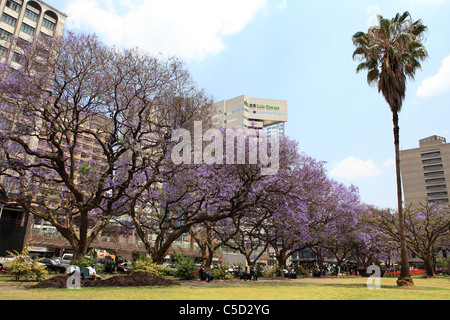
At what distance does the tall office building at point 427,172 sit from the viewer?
401 feet

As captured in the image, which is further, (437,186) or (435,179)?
(435,179)

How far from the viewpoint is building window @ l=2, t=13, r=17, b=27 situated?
50031mm

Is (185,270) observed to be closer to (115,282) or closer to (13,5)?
(115,282)

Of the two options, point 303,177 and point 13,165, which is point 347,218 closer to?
point 303,177

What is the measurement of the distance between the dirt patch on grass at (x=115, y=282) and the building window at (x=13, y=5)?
54.4 m

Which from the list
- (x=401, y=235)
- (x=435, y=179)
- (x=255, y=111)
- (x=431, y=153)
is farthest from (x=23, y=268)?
(x=431, y=153)

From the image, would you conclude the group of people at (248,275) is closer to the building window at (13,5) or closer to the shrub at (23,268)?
the shrub at (23,268)

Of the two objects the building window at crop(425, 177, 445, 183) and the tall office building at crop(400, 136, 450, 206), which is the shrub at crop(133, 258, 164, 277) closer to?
the tall office building at crop(400, 136, 450, 206)

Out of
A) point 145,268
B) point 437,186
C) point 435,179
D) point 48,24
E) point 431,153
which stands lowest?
point 145,268

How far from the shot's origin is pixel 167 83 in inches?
752

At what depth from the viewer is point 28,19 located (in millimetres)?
52844

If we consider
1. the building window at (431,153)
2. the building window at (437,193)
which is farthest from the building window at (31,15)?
the building window at (437,193)

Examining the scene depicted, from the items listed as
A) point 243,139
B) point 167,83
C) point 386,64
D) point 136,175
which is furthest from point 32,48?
point 386,64

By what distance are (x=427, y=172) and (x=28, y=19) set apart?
136m
